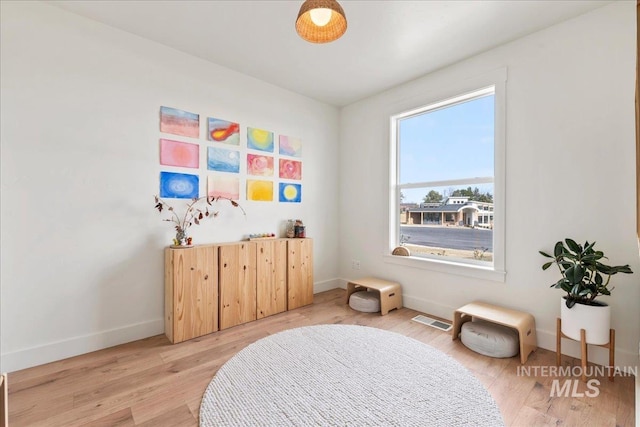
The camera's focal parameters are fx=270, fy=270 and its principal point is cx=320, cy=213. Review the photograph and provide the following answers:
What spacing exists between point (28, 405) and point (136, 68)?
2.54 meters

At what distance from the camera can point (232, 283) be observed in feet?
8.81

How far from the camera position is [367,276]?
3.62 metres

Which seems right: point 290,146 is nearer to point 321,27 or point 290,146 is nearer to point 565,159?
point 321,27

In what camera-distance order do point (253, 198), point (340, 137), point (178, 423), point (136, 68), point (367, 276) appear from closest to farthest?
point (178, 423)
point (136, 68)
point (253, 198)
point (367, 276)
point (340, 137)

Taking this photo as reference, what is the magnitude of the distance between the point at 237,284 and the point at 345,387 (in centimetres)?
148

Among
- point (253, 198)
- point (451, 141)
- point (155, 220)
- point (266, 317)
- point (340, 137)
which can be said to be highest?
point (340, 137)

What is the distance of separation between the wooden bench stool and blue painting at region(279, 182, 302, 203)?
2.20m

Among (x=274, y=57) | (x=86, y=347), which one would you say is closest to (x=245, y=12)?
(x=274, y=57)

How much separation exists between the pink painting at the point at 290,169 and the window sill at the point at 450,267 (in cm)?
156

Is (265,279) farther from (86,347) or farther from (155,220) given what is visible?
(86,347)

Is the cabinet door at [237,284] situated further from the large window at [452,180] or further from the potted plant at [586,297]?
the potted plant at [586,297]

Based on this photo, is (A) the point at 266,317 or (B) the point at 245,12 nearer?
(B) the point at 245,12

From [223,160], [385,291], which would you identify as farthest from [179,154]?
[385,291]

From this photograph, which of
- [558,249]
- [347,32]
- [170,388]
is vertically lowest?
[170,388]
